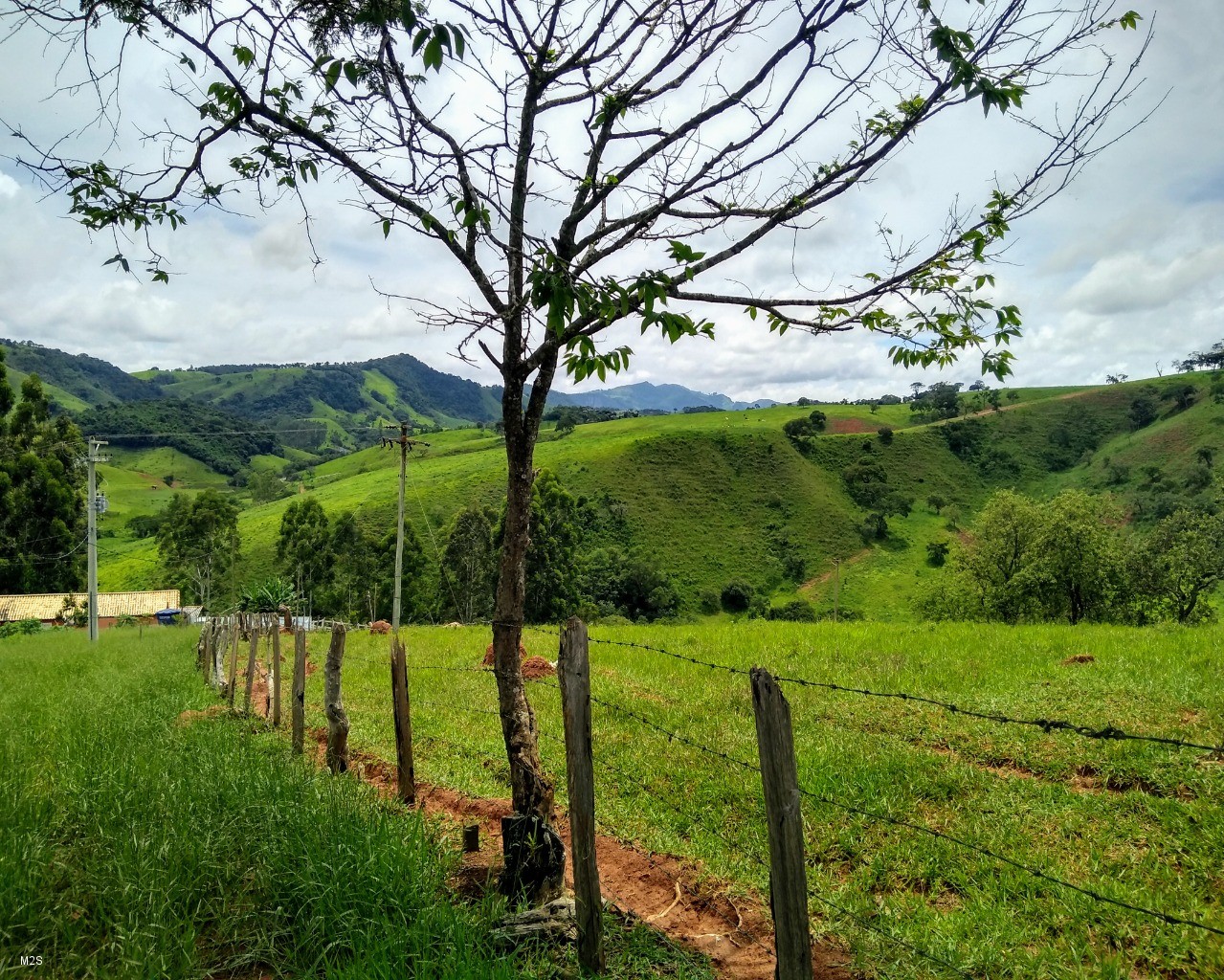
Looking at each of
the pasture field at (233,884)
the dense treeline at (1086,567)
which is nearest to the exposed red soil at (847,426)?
the dense treeline at (1086,567)

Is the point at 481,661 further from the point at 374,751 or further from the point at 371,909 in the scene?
the point at 371,909

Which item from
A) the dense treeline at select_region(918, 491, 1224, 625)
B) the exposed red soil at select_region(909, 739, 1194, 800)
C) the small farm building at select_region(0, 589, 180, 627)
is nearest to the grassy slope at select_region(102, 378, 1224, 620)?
the small farm building at select_region(0, 589, 180, 627)

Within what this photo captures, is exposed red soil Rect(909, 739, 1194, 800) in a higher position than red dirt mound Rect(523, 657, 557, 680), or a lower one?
higher

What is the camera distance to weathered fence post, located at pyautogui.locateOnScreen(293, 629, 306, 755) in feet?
24.1

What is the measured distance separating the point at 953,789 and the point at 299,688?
6.55m

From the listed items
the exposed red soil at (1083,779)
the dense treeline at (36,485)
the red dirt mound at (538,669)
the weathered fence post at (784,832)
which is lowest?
the red dirt mound at (538,669)

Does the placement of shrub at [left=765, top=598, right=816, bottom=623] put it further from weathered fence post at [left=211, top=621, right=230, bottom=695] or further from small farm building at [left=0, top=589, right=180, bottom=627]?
small farm building at [left=0, top=589, right=180, bottom=627]

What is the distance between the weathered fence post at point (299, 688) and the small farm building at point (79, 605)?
53862 millimetres

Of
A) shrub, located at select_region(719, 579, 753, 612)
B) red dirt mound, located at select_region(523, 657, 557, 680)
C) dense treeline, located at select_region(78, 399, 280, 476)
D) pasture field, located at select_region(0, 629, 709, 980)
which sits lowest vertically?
shrub, located at select_region(719, 579, 753, 612)

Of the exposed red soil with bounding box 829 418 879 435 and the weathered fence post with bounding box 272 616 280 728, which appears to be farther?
the exposed red soil with bounding box 829 418 879 435

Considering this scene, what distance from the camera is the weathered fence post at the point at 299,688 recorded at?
7344 mm

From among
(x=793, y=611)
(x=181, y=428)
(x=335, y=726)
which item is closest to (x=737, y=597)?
(x=793, y=611)

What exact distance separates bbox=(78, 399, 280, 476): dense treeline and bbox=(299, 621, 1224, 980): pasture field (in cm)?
15174

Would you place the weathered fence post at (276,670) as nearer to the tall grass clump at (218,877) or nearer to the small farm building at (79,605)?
the tall grass clump at (218,877)
